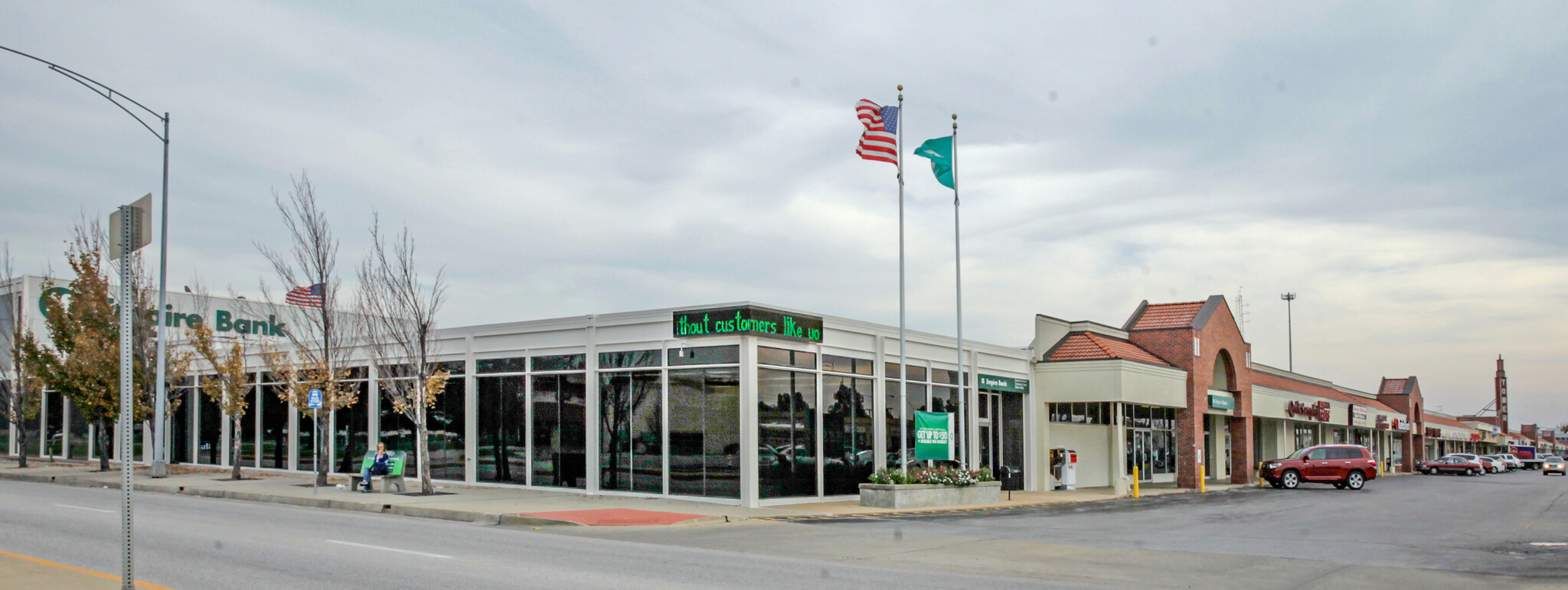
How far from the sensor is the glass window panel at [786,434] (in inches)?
923

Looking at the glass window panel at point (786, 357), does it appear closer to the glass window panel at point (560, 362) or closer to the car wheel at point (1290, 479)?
the glass window panel at point (560, 362)

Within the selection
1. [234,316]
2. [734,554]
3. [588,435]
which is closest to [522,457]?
[588,435]

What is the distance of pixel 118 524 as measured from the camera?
16.0 meters

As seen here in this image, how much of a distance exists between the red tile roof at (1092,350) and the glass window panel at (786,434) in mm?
12429

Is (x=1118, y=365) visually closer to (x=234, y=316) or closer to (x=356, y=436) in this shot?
(x=356, y=436)

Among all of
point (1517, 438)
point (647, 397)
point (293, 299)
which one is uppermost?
point (293, 299)

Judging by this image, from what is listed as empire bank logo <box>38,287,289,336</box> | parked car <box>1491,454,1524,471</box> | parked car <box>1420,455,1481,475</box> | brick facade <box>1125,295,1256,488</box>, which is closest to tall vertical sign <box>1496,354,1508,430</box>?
parked car <box>1491,454,1524,471</box>

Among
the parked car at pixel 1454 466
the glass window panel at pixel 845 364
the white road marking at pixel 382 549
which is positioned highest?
the glass window panel at pixel 845 364

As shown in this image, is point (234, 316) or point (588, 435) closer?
point (588, 435)

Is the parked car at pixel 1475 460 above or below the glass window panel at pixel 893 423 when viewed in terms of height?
below

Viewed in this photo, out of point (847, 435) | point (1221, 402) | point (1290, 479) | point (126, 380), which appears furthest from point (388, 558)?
point (1290, 479)

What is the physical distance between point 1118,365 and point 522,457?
17.7 m

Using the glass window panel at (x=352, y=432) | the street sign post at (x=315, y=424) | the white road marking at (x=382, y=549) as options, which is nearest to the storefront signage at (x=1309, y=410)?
the glass window panel at (x=352, y=432)

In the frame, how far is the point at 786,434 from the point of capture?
24047mm
